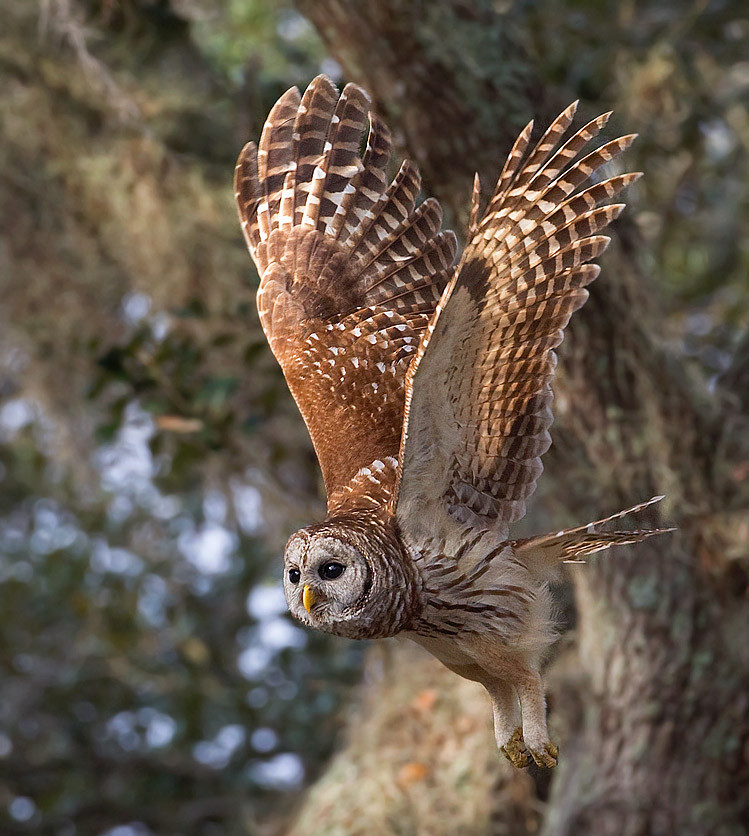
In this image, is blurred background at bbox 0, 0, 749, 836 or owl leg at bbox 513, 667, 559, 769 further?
blurred background at bbox 0, 0, 749, 836

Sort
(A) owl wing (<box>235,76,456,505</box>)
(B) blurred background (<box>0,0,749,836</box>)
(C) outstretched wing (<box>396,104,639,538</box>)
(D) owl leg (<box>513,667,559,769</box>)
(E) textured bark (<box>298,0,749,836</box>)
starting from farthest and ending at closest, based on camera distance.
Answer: (B) blurred background (<box>0,0,749,836</box>) < (E) textured bark (<box>298,0,749,836</box>) < (A) owl wing (<box>235,76,456,505</box>) < (D) owl leg (<box>513,667,559,769</box>) < (C) outstretched wing (<box>396,104,639,538</box>)

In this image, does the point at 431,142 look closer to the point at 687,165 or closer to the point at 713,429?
the point at 713,429

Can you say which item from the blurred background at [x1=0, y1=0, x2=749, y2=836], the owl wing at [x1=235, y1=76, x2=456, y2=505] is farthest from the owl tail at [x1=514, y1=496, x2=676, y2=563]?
the blurred background at [x1=0, y1=0, x2=749, y2=836]

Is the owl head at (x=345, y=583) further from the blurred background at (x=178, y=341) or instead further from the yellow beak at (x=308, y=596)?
the blurred background at (x=178, y=341)

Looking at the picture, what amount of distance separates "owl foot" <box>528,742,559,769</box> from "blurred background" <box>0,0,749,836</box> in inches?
75.9

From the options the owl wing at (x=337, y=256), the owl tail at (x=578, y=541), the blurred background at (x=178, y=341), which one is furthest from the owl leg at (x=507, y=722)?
the blurred background at (x=178, y=341)

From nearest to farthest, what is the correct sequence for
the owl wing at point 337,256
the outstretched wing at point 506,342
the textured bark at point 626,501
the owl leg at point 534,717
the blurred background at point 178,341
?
the outstretched wing at point 506,342, the owl leg at point 534,717, the owl wing at point 337,256, the textured bark at point 626,501, the blurred background at point 178,341

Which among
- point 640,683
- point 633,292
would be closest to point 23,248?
point 633,292

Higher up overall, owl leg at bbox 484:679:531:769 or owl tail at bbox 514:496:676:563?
owl tail at bbox 514:496:676:563

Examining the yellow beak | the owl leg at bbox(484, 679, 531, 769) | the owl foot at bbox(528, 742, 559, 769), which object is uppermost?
the yellow beak

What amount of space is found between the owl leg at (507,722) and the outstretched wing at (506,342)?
306 mm

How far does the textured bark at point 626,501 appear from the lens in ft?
11.4

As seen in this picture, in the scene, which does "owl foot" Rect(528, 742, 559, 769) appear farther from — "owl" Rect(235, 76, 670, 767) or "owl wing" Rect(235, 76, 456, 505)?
"owl wing" Rect(235, 76, 456, 505)

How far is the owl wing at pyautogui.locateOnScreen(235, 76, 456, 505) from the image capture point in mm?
2686
